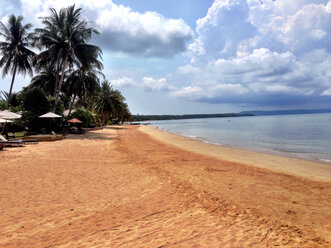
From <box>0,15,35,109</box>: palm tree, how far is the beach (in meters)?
22.2

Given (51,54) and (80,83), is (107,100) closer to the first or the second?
(80,83)

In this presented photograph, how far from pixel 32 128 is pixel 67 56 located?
27.0ft

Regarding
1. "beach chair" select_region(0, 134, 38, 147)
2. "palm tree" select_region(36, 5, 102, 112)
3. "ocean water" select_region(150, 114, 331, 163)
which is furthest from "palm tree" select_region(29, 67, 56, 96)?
"ocean water" select_region(150, 114, 331, 163)

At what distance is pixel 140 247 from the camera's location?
308 centimetres

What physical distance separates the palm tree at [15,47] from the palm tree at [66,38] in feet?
12.4

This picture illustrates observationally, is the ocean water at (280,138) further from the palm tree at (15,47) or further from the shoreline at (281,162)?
the palm tree at (15,47)

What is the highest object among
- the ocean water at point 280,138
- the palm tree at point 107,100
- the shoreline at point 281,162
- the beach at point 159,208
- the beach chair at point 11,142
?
the palm tree at point 107,100

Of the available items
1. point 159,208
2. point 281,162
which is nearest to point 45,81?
point 281,162

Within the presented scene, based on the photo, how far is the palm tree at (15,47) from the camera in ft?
79.8

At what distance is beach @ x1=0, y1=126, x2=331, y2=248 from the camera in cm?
333

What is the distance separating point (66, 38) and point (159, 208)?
23038mm

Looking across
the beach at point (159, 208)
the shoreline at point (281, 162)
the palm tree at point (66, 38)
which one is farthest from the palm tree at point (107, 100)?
the beach at point (159, 208)

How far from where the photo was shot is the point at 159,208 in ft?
14.8

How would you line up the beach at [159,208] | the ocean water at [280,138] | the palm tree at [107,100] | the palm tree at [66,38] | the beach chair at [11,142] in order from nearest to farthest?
the beach at [159,208], the beach chair at [11,142], the ocean water at [280,138], the palm tree at [66,38], the palm tree at [107,100]
